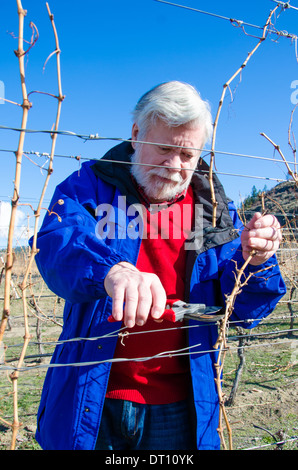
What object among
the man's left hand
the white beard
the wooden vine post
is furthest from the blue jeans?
the white beard

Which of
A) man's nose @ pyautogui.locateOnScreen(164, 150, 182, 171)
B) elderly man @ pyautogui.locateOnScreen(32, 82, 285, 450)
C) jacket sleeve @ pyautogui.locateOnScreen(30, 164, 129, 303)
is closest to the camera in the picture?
jacket sleeve @ pyautogui.locateOnScreen(30, 164, 129, 303)

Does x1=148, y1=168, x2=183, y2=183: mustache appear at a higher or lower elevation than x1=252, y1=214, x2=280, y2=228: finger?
higher

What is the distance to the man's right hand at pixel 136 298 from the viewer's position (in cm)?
98

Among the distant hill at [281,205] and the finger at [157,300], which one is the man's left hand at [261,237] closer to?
the distant hill at [281,205]

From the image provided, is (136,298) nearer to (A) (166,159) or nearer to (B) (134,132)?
(A) (166,159)

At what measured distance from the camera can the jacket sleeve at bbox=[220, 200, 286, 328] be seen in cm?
137

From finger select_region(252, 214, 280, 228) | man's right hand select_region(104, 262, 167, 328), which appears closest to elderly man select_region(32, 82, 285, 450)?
finger select_region(252, 214, 280, 228)

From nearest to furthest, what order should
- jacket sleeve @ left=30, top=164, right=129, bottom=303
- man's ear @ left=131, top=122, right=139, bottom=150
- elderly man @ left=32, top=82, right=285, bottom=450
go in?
jacket sleeve @ left=30, top=164, right=129, bottom=303 < elderly man @ left=32, top=82, right=285, bottom=450 < man's ear @ left=131, top=122, right=139, bottom=150

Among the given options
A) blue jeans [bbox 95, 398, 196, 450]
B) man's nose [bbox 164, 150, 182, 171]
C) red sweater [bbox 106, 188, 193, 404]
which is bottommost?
blue jeans [bbox 95, 398, 196, 450]

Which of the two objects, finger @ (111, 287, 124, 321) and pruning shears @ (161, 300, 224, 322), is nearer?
finger @ (111, 287, 124, 321)

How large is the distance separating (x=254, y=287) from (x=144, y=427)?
27.9 inches

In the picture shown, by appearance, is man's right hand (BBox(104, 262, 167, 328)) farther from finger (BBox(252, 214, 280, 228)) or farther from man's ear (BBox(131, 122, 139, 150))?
man's ear (BBox(131, 122, 139, 150))

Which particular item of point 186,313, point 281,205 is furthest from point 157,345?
point 281,205

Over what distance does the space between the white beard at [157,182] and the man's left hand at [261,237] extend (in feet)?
1.36
